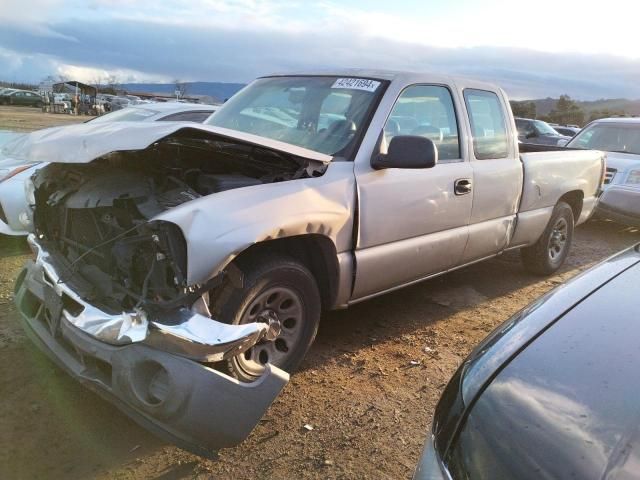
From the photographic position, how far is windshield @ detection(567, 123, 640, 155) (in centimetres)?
916

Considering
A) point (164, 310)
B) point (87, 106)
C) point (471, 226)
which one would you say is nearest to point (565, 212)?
point (471, 226)

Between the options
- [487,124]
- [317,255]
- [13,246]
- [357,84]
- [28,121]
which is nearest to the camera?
[317,255]

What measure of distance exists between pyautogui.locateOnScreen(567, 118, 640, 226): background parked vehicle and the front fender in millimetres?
6465

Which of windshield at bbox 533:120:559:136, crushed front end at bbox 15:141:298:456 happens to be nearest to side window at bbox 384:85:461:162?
crushed front end at bbox 15:141:298:456

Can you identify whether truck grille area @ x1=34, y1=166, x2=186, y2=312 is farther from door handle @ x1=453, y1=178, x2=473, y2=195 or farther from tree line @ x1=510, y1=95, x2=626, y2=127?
tree line @ x1=510, y1=95, x2=626, y2=127

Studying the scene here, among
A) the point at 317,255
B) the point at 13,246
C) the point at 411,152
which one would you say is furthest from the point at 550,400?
the point at 13,246

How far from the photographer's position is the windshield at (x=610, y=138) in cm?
916

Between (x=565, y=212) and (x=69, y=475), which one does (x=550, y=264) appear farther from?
(x=69, y=475)

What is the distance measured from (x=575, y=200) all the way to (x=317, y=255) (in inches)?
157

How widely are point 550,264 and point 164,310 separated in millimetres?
4675

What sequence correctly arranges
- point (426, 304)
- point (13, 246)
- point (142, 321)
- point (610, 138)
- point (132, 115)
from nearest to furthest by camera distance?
point (142, 321), point (426, 304), point (13, 246), point (132, 115), point (610, 138)

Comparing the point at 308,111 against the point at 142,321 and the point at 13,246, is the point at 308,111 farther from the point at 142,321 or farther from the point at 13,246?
the point at 13,246

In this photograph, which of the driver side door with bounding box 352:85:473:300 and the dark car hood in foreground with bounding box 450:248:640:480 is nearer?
the dark car hood in foreground with bounding box 450:248:640:480

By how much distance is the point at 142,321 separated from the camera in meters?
2.49
